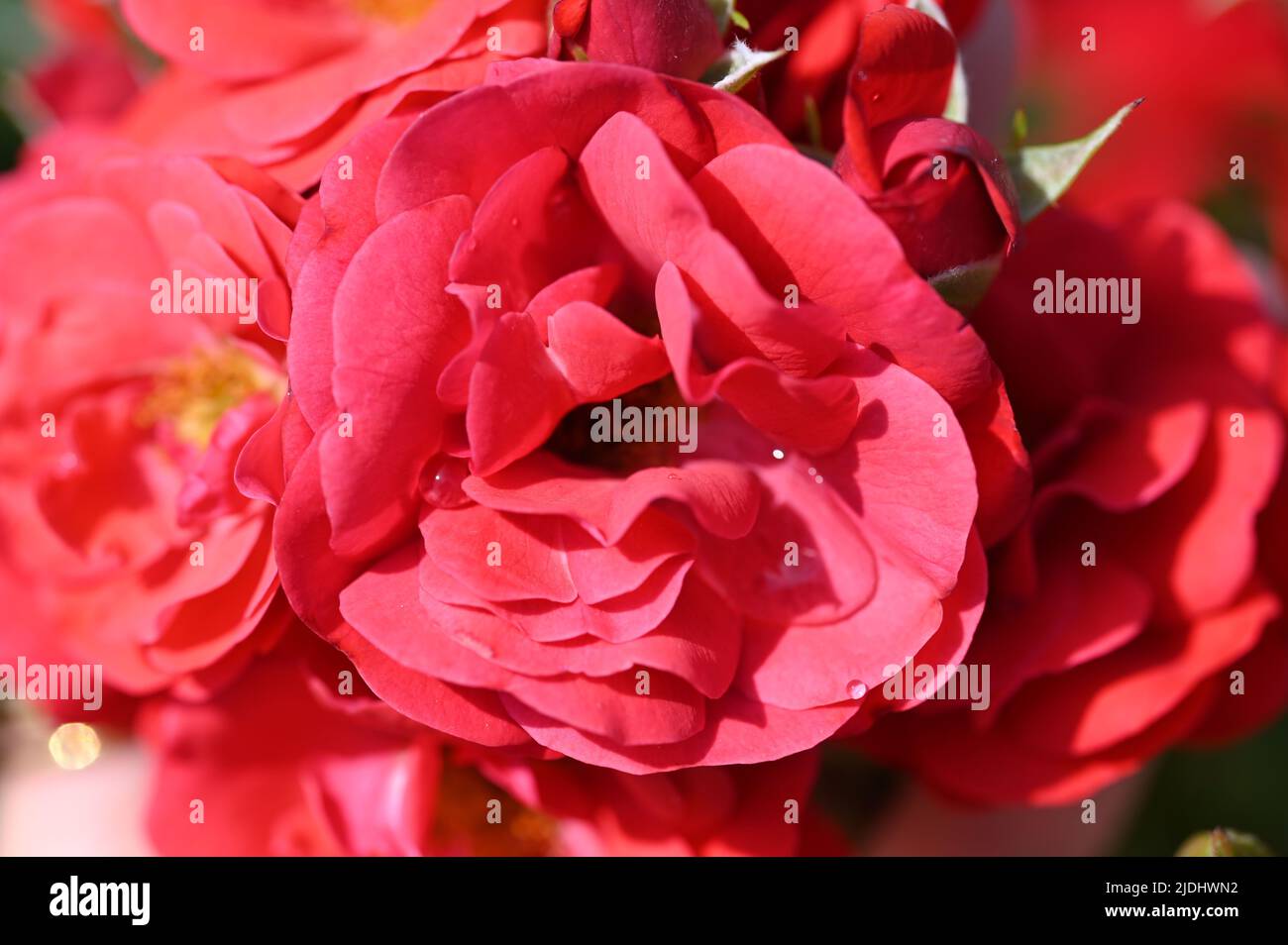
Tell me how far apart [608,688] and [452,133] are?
236 mm

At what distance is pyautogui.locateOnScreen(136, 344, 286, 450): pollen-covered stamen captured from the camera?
0.66 m

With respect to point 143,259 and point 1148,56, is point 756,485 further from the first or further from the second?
point 1148,56

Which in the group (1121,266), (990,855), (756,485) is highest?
(1121,266)

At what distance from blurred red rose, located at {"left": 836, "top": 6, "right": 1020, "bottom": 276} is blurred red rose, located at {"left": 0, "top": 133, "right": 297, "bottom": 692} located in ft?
0.85

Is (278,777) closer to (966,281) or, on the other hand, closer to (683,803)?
(683,803)

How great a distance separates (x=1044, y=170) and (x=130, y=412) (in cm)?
52

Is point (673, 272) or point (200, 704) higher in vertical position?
point (673, 272)

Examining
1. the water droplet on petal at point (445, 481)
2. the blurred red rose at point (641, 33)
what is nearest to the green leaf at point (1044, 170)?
the blurred red rose at point (641, 33)

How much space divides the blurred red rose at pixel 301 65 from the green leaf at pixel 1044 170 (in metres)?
0.23

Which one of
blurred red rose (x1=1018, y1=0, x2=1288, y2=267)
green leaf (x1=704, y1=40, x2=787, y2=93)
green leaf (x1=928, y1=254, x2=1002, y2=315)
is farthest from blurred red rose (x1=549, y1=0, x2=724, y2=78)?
blurred red rose (x1=1018, y1=0, x2=1288, y2=267)

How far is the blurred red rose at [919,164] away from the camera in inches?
18.1

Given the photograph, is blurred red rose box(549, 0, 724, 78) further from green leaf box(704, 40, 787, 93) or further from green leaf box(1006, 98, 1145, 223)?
green leaf box(1006, 98, 1145, 223)

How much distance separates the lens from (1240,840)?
593 millimetres
